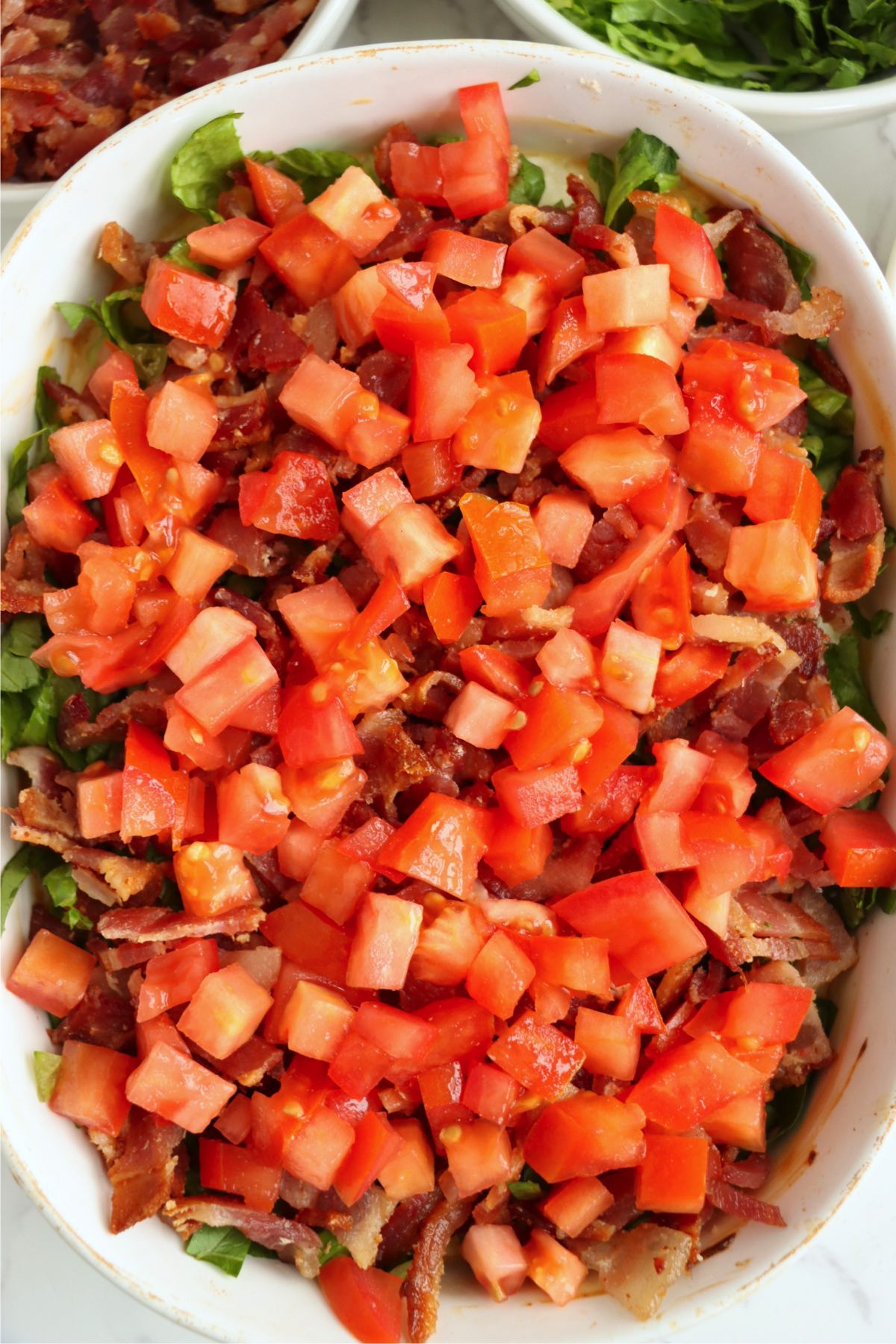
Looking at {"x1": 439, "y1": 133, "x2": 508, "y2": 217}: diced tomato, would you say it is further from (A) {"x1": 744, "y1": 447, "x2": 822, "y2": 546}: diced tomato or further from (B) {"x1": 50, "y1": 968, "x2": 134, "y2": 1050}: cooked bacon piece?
(B) {"x1": 50, "y1": 968, "x2": 134, "y2": 1050}: cooked bacon piece

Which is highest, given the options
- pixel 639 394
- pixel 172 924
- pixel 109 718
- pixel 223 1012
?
pixel 639 394

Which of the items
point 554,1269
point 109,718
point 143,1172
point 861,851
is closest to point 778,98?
point 861,851

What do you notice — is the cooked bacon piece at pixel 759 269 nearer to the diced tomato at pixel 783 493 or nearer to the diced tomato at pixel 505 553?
the diced tomato at pixel 783 493

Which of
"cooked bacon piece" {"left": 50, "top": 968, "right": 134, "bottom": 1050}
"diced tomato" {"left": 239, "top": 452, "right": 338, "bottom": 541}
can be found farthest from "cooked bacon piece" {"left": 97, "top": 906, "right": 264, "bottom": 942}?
"diced tomato" {"left": 239, "top": 452, "right": 338, "bottom": 541}

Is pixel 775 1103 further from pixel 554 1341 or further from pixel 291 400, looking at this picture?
pixel 291 400

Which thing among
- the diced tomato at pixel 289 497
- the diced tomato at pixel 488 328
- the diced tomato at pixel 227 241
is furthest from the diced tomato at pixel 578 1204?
the diced tomato at pixel 227 241

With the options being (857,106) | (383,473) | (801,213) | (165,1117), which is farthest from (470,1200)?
(857,106)

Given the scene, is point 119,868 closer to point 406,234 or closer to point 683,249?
point 406,234
